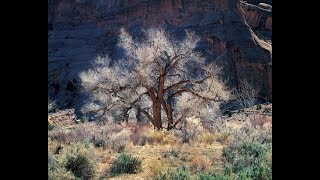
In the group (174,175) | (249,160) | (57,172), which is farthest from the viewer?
(249,160)

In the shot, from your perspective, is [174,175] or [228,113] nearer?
[174,175]

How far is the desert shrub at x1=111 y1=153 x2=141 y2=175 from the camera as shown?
36.2 ft

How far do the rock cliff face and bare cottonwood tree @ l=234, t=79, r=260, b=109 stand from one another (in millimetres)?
870

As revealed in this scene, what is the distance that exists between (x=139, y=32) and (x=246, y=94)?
47.9ft

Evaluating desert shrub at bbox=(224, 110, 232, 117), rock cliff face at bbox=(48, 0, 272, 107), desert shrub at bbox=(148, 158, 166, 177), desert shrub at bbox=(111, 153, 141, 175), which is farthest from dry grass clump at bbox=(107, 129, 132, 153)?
rock cliff face at bbox=(48, 0, 272, 107)

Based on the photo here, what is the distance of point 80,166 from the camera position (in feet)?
34.0

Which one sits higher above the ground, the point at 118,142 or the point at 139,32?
the point at 139,32

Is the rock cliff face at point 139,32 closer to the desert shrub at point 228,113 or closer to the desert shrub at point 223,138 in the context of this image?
the desert shrub at point 228,113

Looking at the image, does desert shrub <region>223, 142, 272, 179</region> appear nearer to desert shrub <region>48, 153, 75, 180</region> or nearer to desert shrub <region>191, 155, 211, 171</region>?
desert shrub <region>191, 155, 211, 171</region>

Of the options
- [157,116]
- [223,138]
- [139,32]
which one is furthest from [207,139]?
[139,32]

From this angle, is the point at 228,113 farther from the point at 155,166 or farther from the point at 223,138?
the point at 155,166
